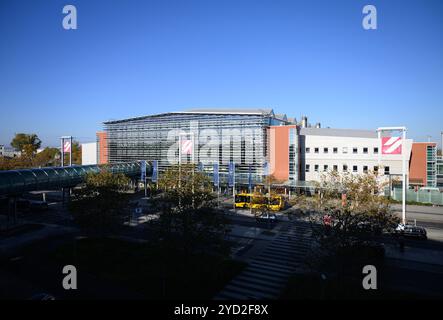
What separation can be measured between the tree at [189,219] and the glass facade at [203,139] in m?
26.6

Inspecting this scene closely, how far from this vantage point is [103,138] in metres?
66.5

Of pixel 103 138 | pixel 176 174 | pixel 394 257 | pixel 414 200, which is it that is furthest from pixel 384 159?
pixel 103 138

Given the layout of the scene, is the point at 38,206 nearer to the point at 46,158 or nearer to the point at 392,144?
the point at 392,144

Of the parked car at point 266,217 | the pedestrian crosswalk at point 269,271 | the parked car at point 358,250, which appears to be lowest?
the pedestrian crosswalk at point 269,271

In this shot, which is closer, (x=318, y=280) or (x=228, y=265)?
(x=318, y=280)

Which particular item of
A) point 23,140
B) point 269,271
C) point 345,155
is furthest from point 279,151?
point 23,140

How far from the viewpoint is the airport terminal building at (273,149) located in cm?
4825

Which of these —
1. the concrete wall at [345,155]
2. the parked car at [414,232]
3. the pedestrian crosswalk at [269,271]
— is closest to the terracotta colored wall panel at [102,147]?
the concrete wall at [345,155]

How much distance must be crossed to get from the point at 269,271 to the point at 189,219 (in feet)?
22.0

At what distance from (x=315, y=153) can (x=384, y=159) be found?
10.4 m

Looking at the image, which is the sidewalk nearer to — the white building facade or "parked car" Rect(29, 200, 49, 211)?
the white building facade

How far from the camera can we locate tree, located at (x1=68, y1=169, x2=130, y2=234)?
2184 centimetres

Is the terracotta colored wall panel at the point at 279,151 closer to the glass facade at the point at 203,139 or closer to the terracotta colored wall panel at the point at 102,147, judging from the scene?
the glass facade at the point at 203,139
